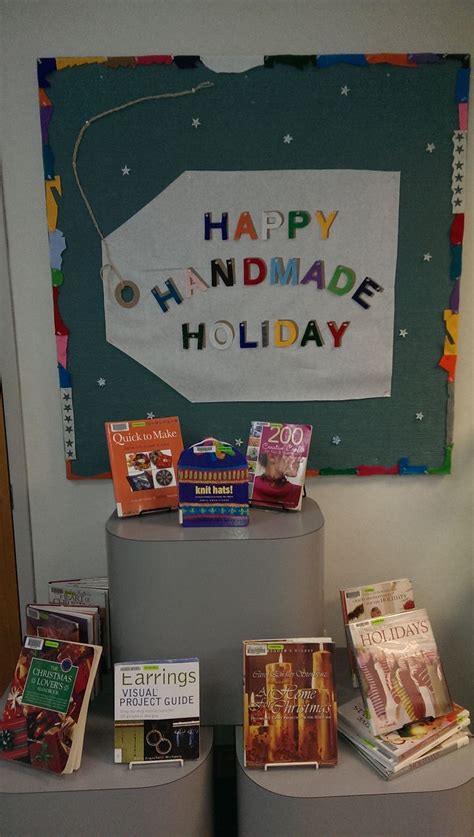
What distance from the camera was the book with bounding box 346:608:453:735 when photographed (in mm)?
1498

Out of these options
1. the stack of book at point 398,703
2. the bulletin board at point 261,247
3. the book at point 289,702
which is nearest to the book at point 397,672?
the stack of book at point 398,703

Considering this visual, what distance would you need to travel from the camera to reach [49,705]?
1456mm

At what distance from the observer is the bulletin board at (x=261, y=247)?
1774mm

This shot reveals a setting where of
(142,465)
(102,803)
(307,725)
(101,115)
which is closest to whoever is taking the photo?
(102,803)

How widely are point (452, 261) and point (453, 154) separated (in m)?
0.32

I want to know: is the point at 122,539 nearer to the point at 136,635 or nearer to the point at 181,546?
the point at 181,546

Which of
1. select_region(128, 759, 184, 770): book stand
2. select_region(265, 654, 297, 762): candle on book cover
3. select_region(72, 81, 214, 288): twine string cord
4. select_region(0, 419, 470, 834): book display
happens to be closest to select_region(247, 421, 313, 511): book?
select_region(0, 419, 470, 834): book display

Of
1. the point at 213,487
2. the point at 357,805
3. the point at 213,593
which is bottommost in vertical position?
the point at 357,805

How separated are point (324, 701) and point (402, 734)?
0.71 ft

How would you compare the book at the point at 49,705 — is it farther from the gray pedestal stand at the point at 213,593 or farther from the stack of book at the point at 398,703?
the stack of book at the point at 398,703

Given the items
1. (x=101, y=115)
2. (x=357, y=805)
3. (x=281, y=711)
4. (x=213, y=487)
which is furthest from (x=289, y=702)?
(x=101, y=115)

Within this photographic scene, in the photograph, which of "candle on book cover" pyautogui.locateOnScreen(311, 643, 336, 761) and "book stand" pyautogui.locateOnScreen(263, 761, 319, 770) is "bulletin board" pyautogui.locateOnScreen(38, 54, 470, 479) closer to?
"candle on book cover" pyautogui.locateOnScreen(311, 643, 336, 761)

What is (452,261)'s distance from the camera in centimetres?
186

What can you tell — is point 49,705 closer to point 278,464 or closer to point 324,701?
point 324,701
